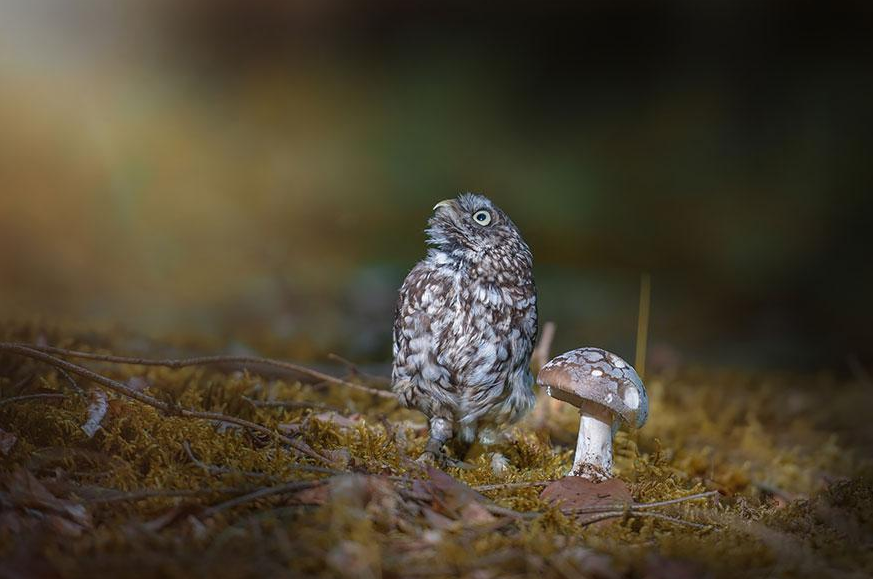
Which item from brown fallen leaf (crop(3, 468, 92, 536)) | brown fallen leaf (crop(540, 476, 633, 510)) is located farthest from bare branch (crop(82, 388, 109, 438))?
brown fallen leaf (crop(540, 476, 633, 510))

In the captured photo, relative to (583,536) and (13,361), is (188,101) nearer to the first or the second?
(13,361)

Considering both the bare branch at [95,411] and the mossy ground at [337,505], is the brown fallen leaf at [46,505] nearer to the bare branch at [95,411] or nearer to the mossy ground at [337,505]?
the mossy ground at [337,505]

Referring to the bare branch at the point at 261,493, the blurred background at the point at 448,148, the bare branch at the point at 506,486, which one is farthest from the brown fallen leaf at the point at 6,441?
the blurred background at the point at 448,148

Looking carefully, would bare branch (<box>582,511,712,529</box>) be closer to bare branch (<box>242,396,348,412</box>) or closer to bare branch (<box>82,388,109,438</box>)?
bare branch (<box>242,396,348,412</box>)

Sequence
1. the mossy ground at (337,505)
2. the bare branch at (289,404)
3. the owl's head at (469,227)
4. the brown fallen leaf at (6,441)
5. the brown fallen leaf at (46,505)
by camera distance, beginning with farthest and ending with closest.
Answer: the bare branch at (289,404) → the owl's head at (469,227) → the brown fallen leaf at (6,441) → the brown fallen leaf at (46,505) → the mossy ground at (337,505)

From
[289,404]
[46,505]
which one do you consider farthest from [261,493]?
[289,404]

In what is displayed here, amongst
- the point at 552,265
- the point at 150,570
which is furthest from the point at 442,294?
the point at 552,265
